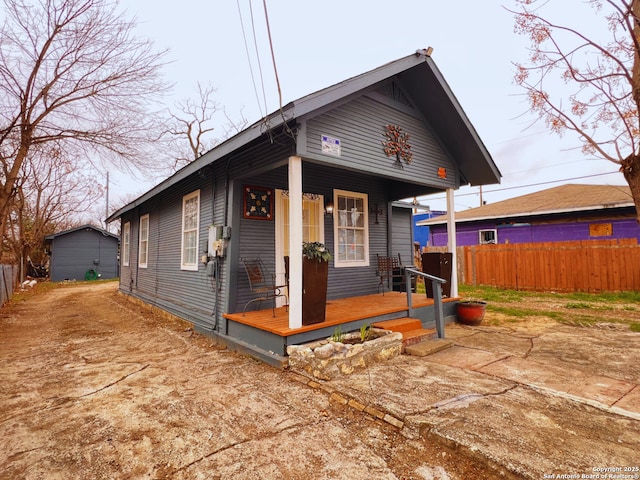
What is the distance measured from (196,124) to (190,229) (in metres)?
15.9

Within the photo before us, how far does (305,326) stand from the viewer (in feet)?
12.6

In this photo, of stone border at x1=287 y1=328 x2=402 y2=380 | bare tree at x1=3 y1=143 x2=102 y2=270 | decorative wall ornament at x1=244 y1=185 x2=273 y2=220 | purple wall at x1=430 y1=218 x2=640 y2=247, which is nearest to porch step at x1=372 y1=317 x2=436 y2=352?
stone border at x1=287 y1=328 x2=402 y2=380

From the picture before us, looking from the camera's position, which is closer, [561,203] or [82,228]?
[561,203]

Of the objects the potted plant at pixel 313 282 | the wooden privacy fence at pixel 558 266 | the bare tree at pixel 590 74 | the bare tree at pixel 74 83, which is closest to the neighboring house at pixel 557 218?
the wooden privacy fence at pixel 558 266

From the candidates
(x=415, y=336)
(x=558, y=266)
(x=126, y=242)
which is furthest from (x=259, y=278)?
(x=558, y=266)

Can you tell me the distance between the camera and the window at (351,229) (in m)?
6.30

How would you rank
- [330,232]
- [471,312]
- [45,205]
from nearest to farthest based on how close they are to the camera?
1. [471,312]
2. [330,232]
3. [45,205]

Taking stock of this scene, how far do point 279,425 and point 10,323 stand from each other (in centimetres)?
783

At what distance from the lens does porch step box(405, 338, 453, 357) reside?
4.08m

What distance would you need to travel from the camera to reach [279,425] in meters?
2.53

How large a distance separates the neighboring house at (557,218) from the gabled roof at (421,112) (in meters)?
6.82

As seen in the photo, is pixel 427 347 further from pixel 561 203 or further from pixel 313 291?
pixel 561 203

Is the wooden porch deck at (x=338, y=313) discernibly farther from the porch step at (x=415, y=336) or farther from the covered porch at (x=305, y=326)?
the porch step at (x=415, y=336)

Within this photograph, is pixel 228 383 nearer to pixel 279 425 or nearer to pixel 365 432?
pixel 279 425
